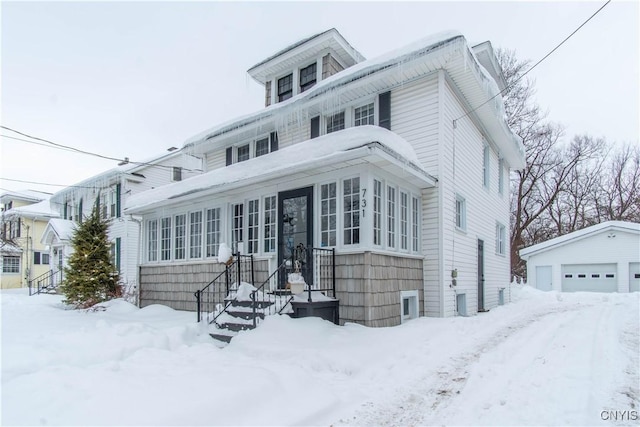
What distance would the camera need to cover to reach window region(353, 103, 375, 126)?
33.1 feet

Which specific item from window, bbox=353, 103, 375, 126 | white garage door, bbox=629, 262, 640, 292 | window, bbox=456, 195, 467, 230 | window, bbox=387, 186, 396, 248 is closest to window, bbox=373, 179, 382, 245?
window, bbox=387, 186, 396, 248

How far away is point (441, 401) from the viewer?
4.00 meters

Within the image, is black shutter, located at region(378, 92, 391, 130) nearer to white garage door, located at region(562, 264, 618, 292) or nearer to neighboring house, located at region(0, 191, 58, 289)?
white garage door, located at region(562, 264, 618, 292)

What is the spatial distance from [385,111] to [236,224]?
15.2ft

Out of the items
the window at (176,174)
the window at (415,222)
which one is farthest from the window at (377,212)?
the window at (176,174)

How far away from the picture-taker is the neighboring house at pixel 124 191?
19375 mm

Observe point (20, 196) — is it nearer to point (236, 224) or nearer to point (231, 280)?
point (236, 224)

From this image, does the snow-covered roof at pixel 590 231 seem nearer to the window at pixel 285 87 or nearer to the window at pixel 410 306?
the window at pixel 410 306

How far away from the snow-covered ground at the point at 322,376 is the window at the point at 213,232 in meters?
3.79

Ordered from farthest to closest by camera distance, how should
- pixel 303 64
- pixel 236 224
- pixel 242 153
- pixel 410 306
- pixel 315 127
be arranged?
pixel 242 153 < pixel 303 64 < pixel 315 127 < pixel 236 224 < pixel 410 306

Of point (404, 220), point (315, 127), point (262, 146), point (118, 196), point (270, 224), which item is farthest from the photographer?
point (118, 196)

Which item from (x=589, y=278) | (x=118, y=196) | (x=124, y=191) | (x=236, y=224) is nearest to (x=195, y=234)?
(x=236, y=224)

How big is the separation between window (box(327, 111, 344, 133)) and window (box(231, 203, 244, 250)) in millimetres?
3144

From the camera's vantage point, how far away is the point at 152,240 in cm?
1260
